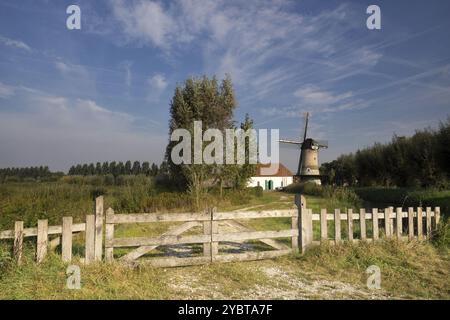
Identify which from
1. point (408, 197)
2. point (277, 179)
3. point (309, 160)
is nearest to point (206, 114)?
point (408, 197)

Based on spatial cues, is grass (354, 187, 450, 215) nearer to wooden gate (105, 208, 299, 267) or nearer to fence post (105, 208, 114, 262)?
wooden gate (105, 208, 299, 267)

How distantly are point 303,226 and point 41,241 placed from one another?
5440 mm

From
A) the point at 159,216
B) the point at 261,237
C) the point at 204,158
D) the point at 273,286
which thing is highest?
the point at 204,158

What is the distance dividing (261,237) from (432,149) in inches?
785

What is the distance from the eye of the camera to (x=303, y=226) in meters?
7.75

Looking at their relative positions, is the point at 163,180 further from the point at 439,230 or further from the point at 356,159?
the point at 356,159

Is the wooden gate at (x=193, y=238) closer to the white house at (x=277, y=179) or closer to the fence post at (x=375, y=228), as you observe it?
the fence post at (x=375, y=228)

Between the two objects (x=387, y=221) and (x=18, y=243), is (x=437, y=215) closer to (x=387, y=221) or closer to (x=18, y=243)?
(x=387, y=221)

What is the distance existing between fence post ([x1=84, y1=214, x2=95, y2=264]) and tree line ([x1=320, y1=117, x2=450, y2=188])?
67.0 feet

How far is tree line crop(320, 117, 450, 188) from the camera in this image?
20.9m

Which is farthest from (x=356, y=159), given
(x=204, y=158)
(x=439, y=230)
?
(x=439, y=230)

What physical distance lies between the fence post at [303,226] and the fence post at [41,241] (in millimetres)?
5319

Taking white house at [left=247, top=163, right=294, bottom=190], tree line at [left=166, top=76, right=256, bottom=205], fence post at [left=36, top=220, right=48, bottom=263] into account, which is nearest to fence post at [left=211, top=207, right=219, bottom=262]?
fence post at [left=36, top=220, right=48, bottom=263]

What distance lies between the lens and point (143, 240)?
6781 millimetres
